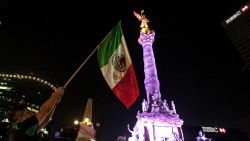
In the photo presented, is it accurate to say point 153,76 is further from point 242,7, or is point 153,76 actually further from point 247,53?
point 242,7

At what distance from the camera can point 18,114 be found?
163 inches

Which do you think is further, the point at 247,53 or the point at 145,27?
the point at 247,53

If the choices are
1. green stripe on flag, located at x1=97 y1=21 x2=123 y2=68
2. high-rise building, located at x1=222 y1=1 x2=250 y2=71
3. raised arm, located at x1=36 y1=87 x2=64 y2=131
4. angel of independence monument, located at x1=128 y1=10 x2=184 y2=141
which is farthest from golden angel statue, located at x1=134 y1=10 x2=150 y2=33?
raised arm, located at x1=36 y1=87 x2=64 y2=131

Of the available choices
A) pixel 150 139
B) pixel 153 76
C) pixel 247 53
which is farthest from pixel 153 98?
pixel 247 53

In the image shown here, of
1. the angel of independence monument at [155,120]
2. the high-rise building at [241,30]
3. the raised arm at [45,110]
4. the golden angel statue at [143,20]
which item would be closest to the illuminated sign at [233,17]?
the high-rise building at [241,30]

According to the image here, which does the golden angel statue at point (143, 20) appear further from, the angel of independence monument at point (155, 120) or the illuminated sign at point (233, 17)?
the illuminated sign at point (233, 17)

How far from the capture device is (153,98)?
49.6m

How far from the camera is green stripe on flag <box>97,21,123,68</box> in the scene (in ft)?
36.3

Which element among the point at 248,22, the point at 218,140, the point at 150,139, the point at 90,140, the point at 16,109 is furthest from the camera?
the point at 248,22

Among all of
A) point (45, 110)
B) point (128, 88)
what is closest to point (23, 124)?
point (45, 110)

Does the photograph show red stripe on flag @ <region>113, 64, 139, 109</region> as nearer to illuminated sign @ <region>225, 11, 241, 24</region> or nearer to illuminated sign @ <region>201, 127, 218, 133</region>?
illuminated sign @ <region>201, 127, 218, 133</region>

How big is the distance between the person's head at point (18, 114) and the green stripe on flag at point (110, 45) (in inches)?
284

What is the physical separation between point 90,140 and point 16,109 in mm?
1596

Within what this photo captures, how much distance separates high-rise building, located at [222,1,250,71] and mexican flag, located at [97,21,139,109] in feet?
211
